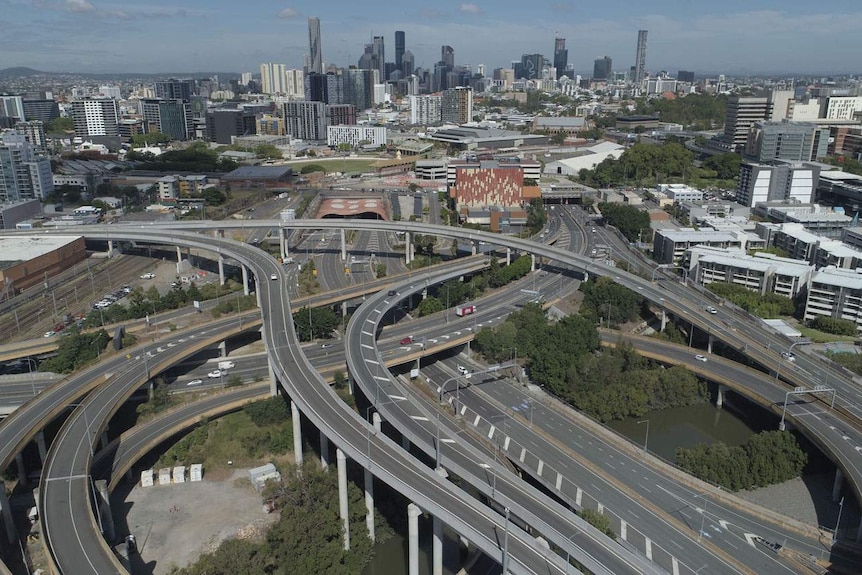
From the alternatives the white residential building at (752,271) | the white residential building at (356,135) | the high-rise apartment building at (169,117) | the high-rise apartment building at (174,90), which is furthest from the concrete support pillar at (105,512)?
the high-rise apartment building at (174,90)

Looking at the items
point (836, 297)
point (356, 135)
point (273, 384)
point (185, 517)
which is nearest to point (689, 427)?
point (836, 297)

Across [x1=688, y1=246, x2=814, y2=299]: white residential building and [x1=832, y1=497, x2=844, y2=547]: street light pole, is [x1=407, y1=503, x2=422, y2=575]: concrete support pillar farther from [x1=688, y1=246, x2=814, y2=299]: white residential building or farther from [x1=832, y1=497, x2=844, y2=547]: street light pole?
[x1=688, y1=246, x2=814, y2=299]: white residential building

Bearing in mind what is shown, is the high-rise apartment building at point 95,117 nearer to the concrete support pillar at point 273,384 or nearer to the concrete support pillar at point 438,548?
the concrete support pillar at point 273,384

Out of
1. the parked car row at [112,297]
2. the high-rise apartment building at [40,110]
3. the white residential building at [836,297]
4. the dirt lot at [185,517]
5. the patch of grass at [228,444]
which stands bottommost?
the dirt lot at [185,517]

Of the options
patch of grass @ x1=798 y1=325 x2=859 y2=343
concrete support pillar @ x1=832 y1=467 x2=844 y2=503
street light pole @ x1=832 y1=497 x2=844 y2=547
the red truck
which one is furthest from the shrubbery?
the red truck

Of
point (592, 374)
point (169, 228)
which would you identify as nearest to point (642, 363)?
point (592, 374)

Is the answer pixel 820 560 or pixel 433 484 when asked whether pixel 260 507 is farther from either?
pixel 820 560

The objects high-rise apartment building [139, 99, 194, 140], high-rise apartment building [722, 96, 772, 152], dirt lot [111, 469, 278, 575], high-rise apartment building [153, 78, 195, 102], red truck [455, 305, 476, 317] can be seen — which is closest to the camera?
dirt lot [111, 469, 278, 575]
